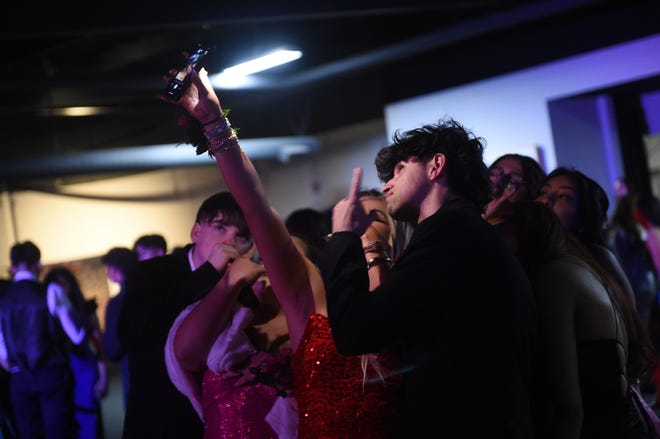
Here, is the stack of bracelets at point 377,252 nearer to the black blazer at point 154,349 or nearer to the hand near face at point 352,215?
the hand near face at point 352,215

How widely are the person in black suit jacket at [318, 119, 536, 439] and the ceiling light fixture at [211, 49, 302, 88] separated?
20.3ft

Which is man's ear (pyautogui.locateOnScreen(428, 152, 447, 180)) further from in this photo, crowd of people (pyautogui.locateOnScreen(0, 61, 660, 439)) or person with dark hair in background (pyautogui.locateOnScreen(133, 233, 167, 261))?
person with dark hair in background (pyautogui.locateOnScreen(133, 233, 167, 261))

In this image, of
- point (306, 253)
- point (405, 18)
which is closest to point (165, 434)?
point (306, 253)

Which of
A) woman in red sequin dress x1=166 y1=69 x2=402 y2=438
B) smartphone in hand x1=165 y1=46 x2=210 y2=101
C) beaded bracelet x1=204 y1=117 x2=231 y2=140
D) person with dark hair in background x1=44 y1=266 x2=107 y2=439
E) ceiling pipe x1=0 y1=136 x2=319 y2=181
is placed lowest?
person with dark hair in background x1=44 y1=266 x2=107 y2=439

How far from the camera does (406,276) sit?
1.77m

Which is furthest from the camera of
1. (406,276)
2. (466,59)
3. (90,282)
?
(90,282)

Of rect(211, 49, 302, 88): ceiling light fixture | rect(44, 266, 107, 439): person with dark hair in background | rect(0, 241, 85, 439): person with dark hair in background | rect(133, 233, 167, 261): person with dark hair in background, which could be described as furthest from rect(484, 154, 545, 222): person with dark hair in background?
rect(211, 49, 302, 88): ceiling light fixture

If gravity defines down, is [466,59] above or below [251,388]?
above

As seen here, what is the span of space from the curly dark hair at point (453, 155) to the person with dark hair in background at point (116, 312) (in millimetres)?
3813

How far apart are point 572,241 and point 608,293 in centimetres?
25

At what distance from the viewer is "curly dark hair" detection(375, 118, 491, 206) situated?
200 cm

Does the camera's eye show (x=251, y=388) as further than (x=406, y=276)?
Yes

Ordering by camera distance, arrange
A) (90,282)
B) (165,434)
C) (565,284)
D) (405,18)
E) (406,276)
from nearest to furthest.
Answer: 1. (406,276)
2. (565,284)
3. (165,434)
4. (405,18)
5. (90,282)

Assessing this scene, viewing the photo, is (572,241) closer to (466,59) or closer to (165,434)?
(165,434)
